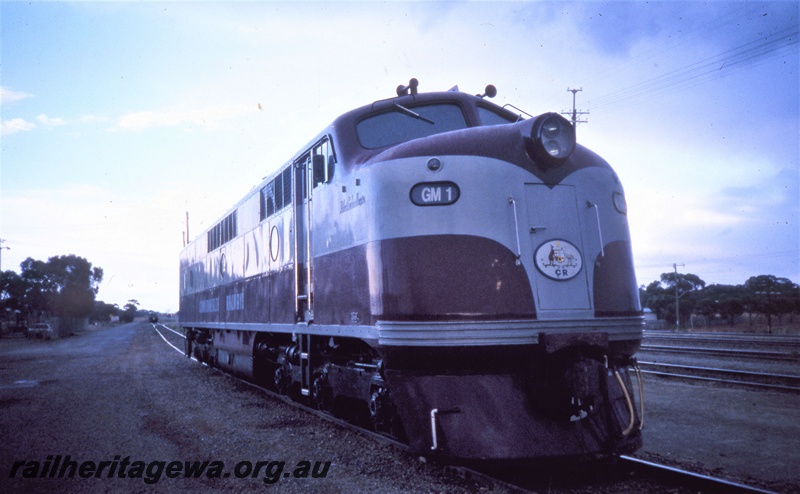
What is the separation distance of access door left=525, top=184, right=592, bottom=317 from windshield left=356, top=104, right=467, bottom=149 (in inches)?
57.7

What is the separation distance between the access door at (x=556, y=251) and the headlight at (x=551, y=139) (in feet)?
0.81

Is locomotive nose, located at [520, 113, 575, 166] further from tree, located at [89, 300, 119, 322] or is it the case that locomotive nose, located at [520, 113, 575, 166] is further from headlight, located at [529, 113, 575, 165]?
tree, located at [89, 300, 119, 322]

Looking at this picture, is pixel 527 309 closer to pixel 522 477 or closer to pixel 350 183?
pixel 522 477

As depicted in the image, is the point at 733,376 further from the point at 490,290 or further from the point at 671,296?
the point at 671,296

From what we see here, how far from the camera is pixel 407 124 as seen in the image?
6.24 metres

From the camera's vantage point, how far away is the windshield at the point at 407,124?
6172 millimetres

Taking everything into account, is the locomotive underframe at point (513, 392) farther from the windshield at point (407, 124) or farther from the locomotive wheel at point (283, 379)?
the locomotive wheel at point (283, 379)

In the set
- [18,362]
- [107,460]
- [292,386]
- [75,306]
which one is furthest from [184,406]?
[75,306]

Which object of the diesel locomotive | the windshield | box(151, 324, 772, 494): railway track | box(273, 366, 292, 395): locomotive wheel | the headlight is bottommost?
box(151, 324, 772, 494): railway track

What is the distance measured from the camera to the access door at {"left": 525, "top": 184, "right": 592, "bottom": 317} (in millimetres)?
4926

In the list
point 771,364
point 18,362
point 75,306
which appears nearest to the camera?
point 771,364

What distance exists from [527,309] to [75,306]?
7262cm

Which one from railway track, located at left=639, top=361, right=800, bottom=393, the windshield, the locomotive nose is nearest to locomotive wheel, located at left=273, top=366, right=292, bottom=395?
the windshield

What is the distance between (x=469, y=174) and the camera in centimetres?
502
